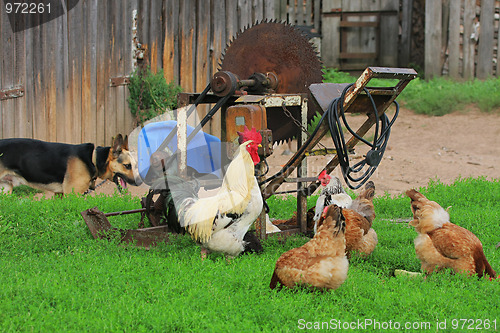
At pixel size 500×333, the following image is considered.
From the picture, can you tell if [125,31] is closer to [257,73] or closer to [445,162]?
[257,73]

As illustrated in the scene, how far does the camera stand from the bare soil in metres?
10.1

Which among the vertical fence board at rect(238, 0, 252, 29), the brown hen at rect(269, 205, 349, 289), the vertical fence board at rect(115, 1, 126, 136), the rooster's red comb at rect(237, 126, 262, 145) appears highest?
the vertical fence board at rect(238, 0, 252, 29)

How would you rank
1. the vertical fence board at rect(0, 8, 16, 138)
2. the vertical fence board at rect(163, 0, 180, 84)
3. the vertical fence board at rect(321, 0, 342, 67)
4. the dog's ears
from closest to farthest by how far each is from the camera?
1. the dog's ears
2. the vertical fence board at rect(163, 0, 180, 84)
3. the vertical fence board at rect(0, 8, 16, 138)
4. the vertical fence board at rect(321, 0, 342, 67)

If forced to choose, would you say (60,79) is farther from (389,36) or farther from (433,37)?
(389,36)

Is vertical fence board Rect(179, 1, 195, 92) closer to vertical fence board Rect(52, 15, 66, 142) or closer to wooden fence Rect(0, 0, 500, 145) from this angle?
wooden fence Rect(0, 0, 500, 145)

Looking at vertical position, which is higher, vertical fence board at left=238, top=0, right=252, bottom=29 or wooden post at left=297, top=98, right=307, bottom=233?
vertical fence board at left=238, top=0, right=252, bottom=29

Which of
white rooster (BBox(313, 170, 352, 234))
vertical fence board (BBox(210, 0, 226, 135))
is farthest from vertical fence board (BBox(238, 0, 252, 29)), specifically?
white rooster (BBox(313, 170, 352, 234))

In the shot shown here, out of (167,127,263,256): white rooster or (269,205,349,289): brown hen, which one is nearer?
(269,205,349,289): brown hen

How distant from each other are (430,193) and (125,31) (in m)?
6.51

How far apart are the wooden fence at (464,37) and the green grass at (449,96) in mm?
534

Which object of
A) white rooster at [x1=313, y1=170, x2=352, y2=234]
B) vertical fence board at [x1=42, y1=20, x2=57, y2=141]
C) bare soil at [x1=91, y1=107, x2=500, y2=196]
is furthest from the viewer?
vertical fence board at [x1=42, y1=20, x2=57, y2=141]

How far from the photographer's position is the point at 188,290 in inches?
168

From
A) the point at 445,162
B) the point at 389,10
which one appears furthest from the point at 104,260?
the point at 389,10

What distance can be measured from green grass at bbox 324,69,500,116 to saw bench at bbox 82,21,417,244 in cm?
847
